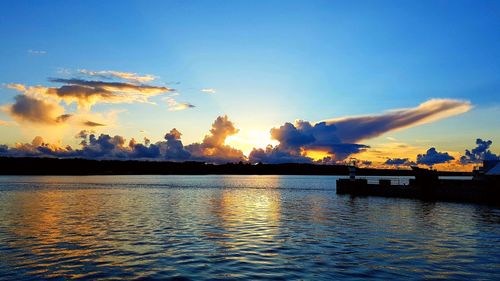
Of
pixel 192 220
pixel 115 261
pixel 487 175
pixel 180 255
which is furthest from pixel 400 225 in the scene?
pixel 487 175

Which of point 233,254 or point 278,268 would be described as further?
point 233,254

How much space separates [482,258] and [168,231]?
899 inches

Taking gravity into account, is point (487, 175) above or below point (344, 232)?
above

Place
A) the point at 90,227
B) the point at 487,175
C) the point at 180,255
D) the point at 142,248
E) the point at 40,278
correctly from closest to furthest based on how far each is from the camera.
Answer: the point at 40,278
the point at 180,255
the point at 142,248
the point at 90,227
the point at 487,175

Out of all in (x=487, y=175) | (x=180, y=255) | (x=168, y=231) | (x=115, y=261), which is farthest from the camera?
(x=487, y=175)

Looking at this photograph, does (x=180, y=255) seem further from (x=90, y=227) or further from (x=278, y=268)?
(x=90, y=227)

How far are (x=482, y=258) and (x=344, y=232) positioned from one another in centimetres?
1208

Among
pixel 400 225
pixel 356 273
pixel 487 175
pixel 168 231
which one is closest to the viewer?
pixel 356 273

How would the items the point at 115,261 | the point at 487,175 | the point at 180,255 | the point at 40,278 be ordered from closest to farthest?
the point at 40,278 < the point at 115,261 < the point at 180,255 < the point at 487,175

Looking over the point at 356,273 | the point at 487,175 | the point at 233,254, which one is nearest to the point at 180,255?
the point at 233,254

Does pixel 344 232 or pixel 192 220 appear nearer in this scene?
pixel 344 232

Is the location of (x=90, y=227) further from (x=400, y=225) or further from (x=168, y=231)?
(x=400, y=225)

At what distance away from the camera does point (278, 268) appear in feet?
69.2

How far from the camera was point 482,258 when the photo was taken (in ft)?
78.7
